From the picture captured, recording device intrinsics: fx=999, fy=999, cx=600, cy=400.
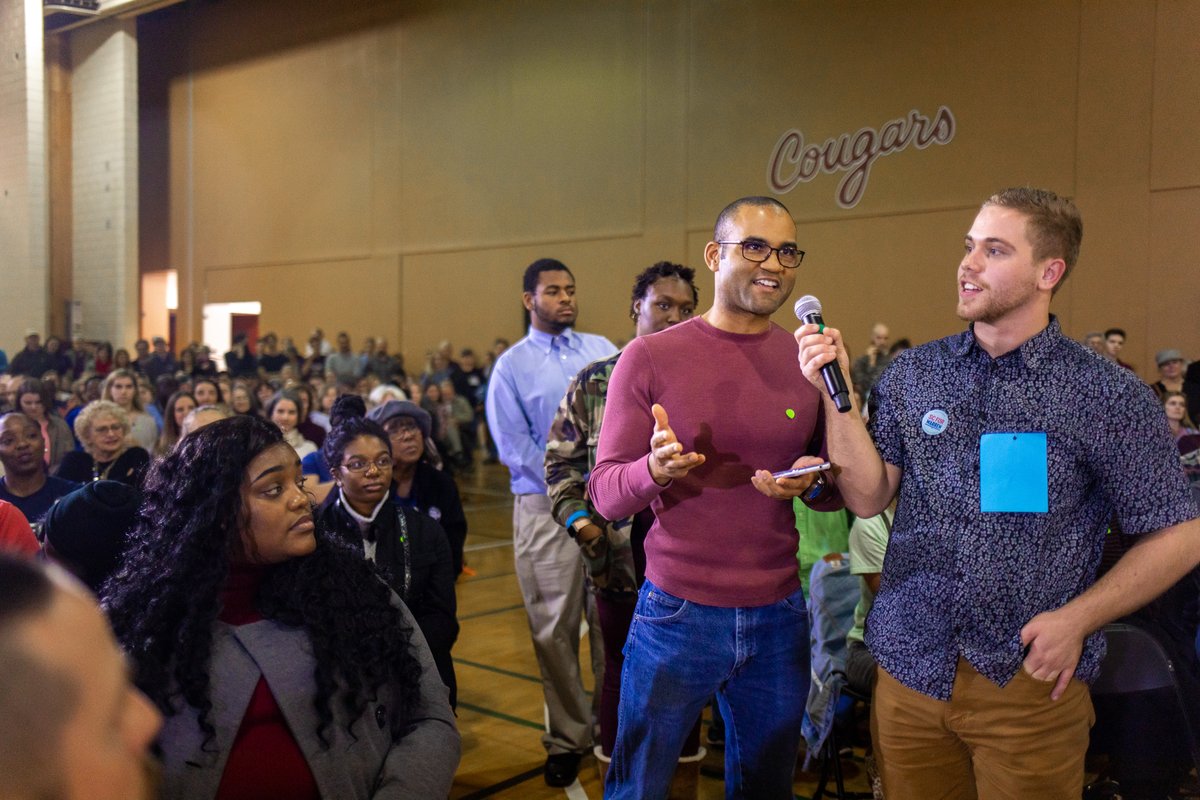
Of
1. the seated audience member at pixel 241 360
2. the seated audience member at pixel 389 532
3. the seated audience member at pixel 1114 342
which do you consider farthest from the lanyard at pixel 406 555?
the seated audience member at pixel 241 360

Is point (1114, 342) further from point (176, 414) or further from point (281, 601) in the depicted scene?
point (281, 601)

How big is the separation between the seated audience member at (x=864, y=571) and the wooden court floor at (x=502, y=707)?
18.5 inches

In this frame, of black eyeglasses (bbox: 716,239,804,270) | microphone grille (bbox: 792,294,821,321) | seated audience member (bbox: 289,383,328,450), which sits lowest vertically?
seated audience member (bbox: 289,383,328,450)

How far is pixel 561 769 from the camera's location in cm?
361

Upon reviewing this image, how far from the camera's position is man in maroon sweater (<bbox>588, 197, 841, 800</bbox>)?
6.86 ft

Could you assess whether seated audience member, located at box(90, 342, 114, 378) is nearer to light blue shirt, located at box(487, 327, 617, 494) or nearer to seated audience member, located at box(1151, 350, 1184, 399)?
light blue shirt, located at box(487, 327, 617, 494)

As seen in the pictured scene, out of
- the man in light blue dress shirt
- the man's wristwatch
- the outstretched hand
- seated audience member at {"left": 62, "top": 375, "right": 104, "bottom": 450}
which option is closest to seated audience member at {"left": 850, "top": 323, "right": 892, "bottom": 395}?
the man in light blue dress shirt

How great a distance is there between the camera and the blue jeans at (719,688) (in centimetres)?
209

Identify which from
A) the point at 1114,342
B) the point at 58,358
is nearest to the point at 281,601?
the point at 1114,342

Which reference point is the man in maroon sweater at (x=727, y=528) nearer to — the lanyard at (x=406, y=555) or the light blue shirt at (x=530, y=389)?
the lanyard at (x=406, y=555)

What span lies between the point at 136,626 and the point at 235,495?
0.30m

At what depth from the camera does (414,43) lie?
16.6m

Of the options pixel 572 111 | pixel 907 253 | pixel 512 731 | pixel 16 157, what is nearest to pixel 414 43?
pixel 572 111

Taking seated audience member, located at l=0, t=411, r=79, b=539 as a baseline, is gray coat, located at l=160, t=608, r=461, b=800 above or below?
below
